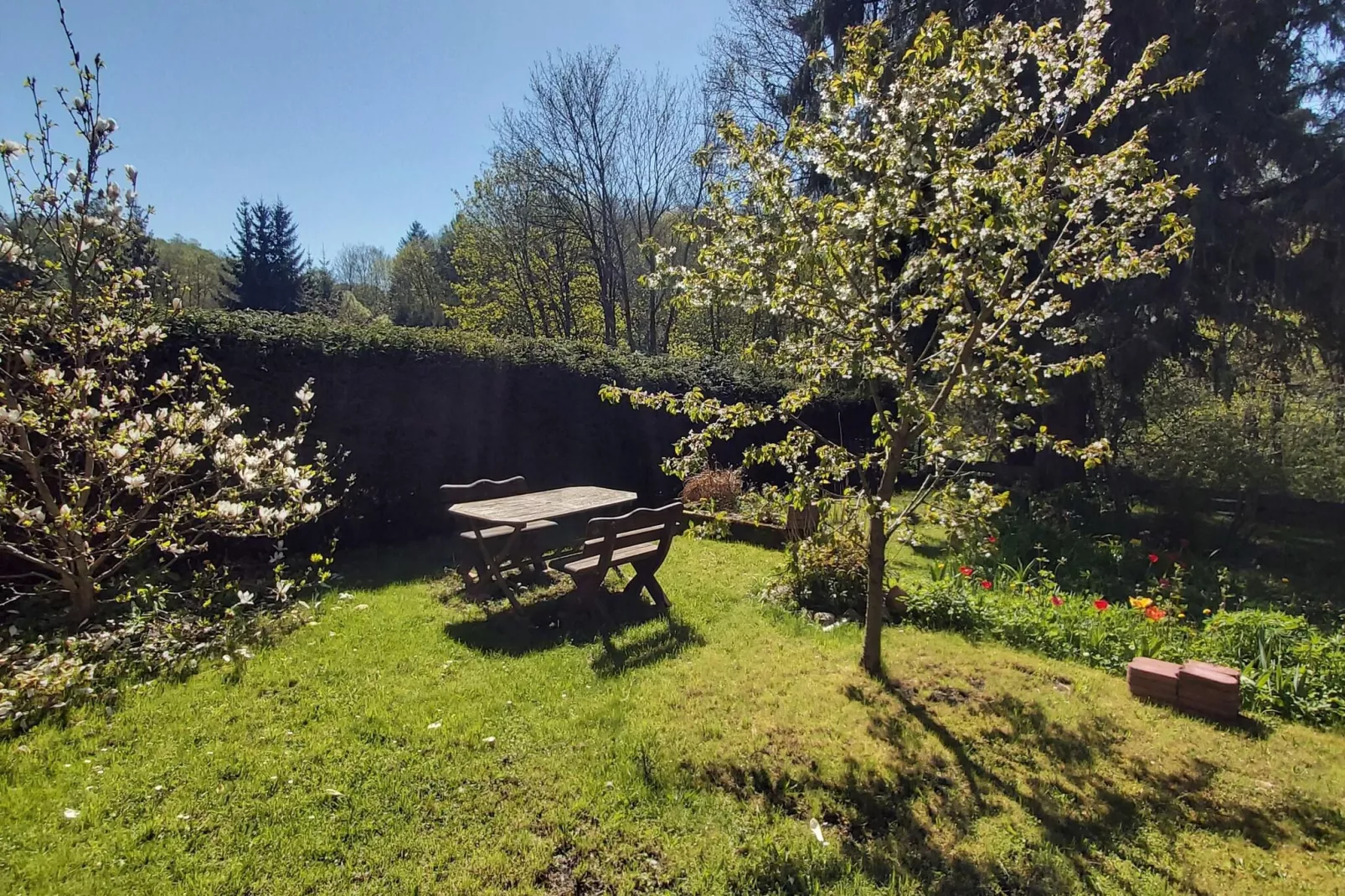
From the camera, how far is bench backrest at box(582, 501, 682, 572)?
472cm

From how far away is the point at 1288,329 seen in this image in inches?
307

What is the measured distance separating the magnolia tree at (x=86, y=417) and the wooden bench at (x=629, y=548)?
1.99 m

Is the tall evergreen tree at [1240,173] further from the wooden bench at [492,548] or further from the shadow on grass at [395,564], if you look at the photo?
the shadow on grass at [395,564]

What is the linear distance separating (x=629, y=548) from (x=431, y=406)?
353 centimetres

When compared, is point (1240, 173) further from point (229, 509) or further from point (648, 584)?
point (229, 509)

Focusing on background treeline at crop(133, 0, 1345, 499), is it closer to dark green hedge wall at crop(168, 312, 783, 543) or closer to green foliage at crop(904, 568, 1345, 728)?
dark green hedge wall at crop(168, 312, 783, 543)

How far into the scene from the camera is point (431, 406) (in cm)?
745

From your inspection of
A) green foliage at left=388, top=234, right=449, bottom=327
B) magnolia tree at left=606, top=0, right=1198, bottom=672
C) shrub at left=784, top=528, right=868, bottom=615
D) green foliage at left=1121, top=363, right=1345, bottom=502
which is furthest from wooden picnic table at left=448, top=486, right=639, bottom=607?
green foliage at left=388, top=234, right=449, bottom=327

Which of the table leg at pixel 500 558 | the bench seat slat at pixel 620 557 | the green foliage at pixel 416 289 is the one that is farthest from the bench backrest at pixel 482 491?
the green foliage at pixel 416 289

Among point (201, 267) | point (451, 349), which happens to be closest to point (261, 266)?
point (201, 267)

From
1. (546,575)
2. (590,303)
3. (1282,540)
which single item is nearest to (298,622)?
(546,575)

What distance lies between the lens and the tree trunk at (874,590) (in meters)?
3.83

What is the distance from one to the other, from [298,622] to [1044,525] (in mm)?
7901

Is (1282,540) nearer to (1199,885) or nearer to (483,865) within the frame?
(1199,885)
